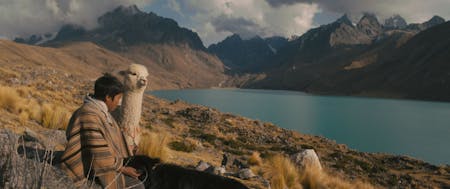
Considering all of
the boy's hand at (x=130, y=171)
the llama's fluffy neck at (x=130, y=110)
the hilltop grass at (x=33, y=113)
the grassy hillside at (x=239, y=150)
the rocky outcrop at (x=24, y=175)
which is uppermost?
the llama's fluffy neck at (x=130, y=110)

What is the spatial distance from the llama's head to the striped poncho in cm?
188

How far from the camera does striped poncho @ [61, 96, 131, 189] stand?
11.3 ft

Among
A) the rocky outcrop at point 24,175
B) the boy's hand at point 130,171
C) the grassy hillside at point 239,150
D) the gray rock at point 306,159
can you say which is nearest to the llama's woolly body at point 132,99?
the grassy hillside at point 239,150

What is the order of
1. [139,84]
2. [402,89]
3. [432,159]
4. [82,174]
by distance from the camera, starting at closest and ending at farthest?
[82,174] < [139,84] < [432,159] < [402,89]

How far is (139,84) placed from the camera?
5539 mm

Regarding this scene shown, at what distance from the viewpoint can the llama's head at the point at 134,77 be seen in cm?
546

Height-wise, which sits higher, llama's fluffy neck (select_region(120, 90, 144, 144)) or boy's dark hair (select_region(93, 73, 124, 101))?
boy's dark hair (select_region(93, 73, 124, 101))

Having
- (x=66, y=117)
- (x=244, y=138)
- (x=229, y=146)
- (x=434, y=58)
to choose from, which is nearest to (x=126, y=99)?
(x=66, y=117)

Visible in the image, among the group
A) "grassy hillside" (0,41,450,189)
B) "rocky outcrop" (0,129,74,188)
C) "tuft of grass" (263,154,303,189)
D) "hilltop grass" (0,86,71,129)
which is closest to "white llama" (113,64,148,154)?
"grassy hillside" (0,41,450,189)

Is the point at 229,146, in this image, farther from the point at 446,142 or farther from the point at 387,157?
the point at 446,142

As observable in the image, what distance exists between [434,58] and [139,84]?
214m

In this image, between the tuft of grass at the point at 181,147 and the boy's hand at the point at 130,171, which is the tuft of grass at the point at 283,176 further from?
the boy's hand at the point at 130,171

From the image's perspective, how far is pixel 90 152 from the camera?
3471mm

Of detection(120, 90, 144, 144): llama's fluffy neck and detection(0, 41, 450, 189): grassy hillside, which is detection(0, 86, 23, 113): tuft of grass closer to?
detection(0, 41, 450, 189): grassy hillside
